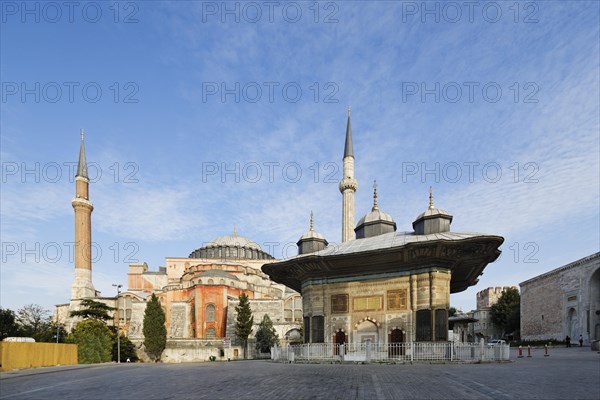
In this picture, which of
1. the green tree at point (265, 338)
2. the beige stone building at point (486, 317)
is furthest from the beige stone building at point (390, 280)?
the beige stone building at point (486, 317)

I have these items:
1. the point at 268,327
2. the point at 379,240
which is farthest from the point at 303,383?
the point at 268,327

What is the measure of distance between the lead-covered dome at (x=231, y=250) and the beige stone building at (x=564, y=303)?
4121cm

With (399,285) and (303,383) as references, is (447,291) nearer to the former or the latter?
(399,285)

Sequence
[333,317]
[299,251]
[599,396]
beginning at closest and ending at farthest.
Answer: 1. [599,396]
2. [333,317]
3. [299,251]

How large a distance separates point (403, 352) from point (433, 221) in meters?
7.83

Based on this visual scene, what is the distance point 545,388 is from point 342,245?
1835 centimetres

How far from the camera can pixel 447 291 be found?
23625 millimetres

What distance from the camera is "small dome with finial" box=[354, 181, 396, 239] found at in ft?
101

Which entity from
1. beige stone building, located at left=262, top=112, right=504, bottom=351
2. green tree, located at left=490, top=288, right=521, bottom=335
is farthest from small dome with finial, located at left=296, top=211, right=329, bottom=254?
green tree, located at left=490, top=288, right=521, bottom=335

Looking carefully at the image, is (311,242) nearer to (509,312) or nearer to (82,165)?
(82,165)

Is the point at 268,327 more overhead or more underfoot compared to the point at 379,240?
more underfoot

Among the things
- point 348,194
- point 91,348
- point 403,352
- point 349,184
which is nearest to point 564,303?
point 348,194

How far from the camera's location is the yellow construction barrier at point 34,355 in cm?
2231

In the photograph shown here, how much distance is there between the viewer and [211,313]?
2103 inches
